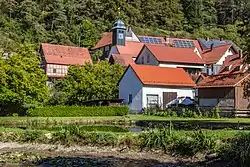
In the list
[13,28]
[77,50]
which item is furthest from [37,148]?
[13,28]

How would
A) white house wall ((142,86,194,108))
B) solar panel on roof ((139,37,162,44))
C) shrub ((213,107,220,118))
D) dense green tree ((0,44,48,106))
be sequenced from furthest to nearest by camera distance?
solar panel on roof ((139,37,162,44)) < white house wall ((142,86,194,108)) < shrub ((213,107,220,118)) < dense green tree ((0,44,48,106))

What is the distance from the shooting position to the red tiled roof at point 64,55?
74.4m

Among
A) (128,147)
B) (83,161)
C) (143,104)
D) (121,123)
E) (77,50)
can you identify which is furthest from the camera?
(77,50)

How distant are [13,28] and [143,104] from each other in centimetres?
4654

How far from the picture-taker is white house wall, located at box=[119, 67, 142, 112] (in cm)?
5009

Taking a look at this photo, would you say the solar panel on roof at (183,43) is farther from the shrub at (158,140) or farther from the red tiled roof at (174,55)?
the shrub at (158,140)

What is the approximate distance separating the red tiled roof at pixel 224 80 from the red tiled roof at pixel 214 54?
2596cm

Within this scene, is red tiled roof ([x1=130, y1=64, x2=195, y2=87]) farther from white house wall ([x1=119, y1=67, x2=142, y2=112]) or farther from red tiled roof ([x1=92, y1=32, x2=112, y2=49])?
red tiled roof ([x1=92, y1=32, x2=112, y2=49])

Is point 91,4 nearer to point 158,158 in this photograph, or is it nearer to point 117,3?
point 117,3

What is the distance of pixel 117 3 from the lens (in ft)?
359

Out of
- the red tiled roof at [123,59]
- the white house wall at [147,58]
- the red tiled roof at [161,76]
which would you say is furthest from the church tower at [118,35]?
the red tiled roof at [161,76]

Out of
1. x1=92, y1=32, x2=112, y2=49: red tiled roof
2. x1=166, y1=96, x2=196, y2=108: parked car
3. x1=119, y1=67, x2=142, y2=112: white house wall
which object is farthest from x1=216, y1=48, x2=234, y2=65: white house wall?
x1=119, y1=67, x2=142, y2=112: white house wall

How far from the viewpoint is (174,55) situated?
67.1 m

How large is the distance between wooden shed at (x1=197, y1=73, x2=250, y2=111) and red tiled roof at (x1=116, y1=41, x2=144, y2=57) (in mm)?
33393
